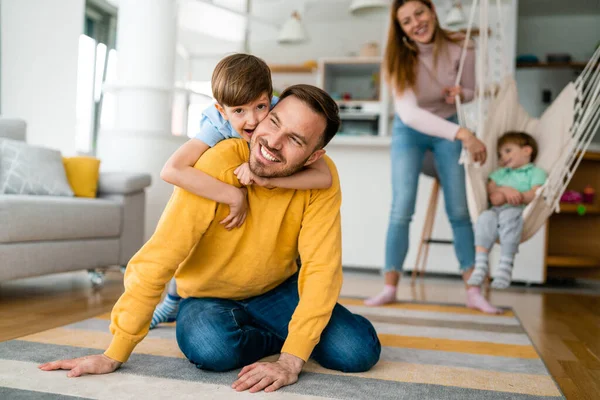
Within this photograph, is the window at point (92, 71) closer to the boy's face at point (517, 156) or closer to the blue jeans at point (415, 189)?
the blue jeans at point (415, 189)

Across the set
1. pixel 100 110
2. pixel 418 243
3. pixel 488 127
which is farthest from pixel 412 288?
pixel 100 110

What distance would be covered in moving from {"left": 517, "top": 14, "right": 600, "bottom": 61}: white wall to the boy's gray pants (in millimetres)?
4292

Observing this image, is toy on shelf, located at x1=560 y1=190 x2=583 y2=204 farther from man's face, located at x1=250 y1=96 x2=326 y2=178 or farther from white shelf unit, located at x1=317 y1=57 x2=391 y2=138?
man's face, located at x1=250 y1=96 x2=326 y2=178

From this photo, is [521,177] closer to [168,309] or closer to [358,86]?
[168,309]

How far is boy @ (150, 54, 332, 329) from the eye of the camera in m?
1.22

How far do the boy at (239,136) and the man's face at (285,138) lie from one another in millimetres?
39

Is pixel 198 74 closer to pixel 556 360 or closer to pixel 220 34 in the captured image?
pixel 220 34

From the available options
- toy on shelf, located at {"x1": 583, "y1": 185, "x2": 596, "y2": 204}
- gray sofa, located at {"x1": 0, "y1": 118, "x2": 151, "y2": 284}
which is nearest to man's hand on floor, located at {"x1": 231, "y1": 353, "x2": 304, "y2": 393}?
gray sofa, located at {"x1": 0, "y1": 118, "x2": 151, "y2": 284}

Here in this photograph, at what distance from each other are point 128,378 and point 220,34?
4229mm

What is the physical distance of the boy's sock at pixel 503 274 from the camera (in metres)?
2.10

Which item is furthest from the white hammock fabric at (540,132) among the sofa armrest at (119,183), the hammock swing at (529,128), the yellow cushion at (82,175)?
the yellow cushion at (82,175)

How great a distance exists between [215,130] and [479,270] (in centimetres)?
126

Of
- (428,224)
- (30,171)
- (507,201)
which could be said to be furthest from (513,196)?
(30,171)

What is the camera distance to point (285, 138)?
1170 mm
